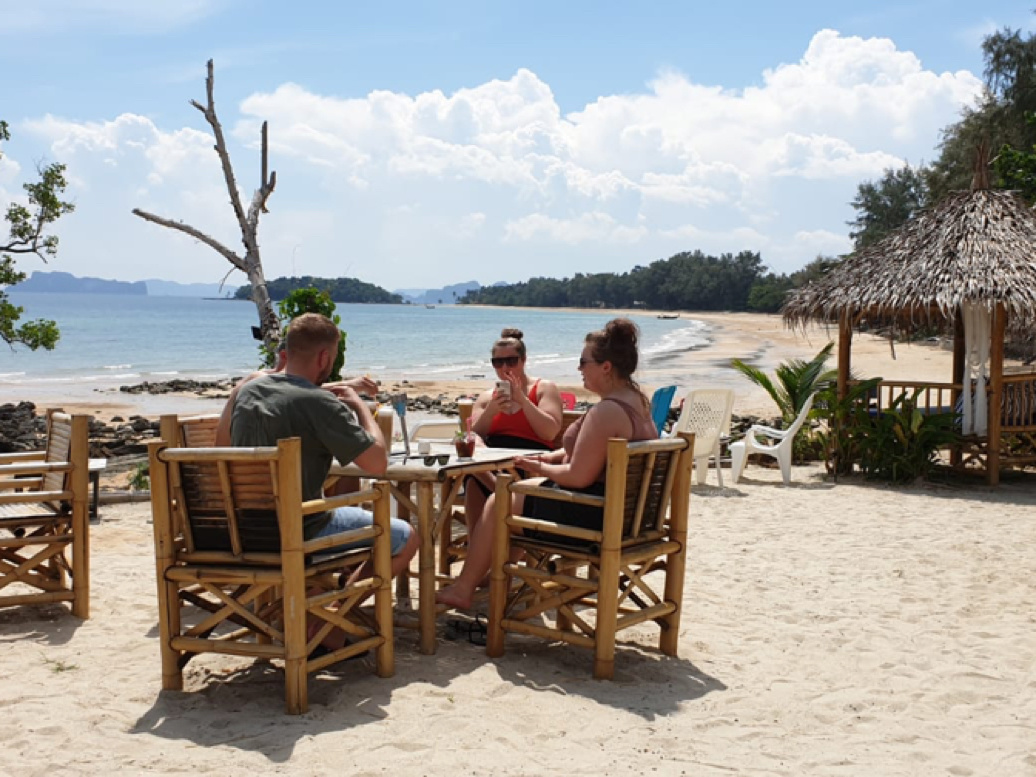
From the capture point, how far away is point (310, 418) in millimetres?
3455

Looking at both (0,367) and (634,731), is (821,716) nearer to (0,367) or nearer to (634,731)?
(634,731)

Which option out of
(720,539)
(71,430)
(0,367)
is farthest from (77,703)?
(0,367)

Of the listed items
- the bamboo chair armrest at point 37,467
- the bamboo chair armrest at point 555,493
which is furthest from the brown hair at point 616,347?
the bamboo chair armrest at point 37,467

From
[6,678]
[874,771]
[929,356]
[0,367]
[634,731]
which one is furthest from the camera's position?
[0,367]

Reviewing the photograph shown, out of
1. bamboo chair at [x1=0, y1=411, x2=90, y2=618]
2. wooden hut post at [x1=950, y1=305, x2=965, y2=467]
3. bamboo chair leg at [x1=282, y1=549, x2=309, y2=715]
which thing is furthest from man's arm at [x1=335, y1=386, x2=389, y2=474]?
wooden hut post at [x1=950, y1=305, x2=965, y2=467]

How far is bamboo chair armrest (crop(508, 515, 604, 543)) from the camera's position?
12.2 ft

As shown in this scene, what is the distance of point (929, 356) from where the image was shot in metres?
32.8

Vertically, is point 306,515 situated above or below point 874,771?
above

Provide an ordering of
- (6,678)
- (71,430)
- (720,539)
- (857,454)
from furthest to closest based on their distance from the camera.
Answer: (857,454)
(720,539)
(71,430)
(6,678)

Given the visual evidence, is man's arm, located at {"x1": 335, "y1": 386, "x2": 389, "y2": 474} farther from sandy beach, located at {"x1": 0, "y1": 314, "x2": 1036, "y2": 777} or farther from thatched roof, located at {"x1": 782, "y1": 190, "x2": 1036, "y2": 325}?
thatched roof, located at {"x1": 782, "y1": 190, "x2": 1036, "y2": 325}

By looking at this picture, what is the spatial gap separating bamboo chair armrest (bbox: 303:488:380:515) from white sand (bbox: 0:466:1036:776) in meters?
0.68

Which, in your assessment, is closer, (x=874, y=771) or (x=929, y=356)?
(x=874, y=771)

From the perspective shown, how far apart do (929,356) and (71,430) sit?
32.4m

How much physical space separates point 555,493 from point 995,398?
6.83m
